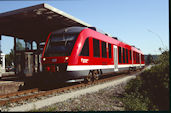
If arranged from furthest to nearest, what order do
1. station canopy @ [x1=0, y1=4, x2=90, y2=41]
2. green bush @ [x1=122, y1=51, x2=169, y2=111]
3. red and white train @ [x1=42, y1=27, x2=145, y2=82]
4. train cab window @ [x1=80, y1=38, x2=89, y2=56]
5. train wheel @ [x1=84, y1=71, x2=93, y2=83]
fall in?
station canopy @ [x1=0, y1=4, x2=90, y2=41] → train wheel @ [x1=84, y1=71, x2=93, y2=83] → train cab window @ [x1=80, y1=38, x2=89, y2=56] → red and white train @ [x1=42, y1=27, x2=145, y2=82] → green bush @ [x1=122, y1=51, x2=169, y2=111]

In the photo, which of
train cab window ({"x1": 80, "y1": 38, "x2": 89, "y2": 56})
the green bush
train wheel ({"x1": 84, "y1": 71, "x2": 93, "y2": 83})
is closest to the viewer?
the green bush

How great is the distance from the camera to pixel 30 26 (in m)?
15.5

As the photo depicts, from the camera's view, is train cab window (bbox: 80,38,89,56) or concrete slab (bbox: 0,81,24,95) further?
train cab window (bbox: 80,38,89,56)

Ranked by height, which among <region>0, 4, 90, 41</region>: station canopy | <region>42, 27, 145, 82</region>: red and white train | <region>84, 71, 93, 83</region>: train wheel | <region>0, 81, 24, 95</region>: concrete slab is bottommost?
<region>0, 81, 24, 95</region>: concrete slab

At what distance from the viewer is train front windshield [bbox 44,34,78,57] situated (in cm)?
991

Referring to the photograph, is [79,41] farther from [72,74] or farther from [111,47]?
Result: [111,47]

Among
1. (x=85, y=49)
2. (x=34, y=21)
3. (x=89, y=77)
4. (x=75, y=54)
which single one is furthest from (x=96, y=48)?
(x=34, y=21)

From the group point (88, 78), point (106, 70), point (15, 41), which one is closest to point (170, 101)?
point (88, 78)

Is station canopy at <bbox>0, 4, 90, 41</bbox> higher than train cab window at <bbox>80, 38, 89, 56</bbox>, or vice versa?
station canopy at <bbox>0, 4, 90, 41</bbox>

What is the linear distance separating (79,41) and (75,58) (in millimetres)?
985

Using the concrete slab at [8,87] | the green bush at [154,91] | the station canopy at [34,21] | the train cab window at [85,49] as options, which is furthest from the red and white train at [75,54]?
the green bush at [154,91]

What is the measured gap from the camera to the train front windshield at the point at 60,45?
9.91 meters

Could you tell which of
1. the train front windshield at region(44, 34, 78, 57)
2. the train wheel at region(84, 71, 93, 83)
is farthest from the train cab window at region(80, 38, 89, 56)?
the train wheel at region(84, 71, 93, 83)

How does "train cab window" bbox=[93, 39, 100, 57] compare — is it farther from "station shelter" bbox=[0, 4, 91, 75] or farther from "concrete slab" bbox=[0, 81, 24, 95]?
"concrete slab" bbox=[0, 81, 24, 95]
